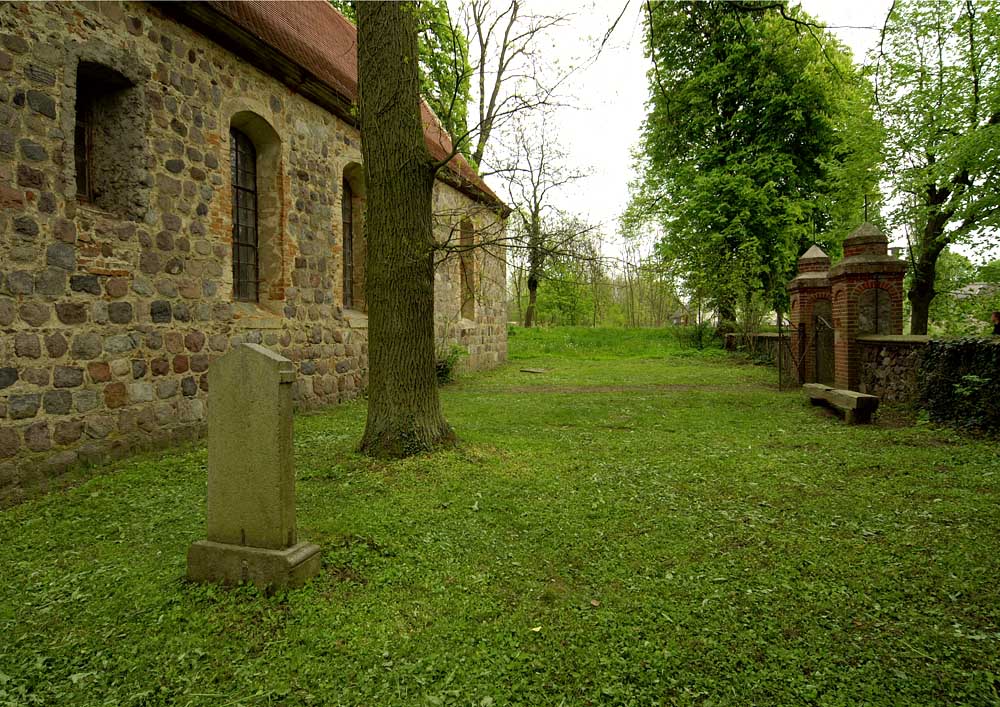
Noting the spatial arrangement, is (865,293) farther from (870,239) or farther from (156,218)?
(156,218)

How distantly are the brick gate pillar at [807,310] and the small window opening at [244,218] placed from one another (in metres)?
9.75

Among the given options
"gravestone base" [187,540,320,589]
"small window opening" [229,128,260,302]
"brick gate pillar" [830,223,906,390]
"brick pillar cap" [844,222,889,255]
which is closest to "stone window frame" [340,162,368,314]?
"small window opening" [229,128,260,302]

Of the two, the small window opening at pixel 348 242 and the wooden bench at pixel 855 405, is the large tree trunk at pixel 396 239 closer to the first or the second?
the small window opening at pixel 348 242

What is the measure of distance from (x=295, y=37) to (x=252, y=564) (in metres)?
9.05

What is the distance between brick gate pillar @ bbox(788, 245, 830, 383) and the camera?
35.1 ft

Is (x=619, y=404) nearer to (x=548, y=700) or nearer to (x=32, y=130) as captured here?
(x=548, y=700)

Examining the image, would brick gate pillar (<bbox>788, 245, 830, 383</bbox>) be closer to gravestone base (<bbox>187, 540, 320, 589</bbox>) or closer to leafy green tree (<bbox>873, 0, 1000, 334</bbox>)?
leafy green tree (<bbox>873, 0, 1000, 334</bbox>)

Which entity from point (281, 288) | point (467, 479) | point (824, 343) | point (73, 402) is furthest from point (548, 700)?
point (824, 343)

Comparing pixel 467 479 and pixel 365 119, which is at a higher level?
pixel 365 119

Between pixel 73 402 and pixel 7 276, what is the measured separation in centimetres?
123

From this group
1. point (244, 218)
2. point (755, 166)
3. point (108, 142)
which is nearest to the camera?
point (108, 142)

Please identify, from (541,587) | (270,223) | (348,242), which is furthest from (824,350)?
(270,223)

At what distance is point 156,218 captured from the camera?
20.1 ft

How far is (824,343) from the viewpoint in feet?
34.2
